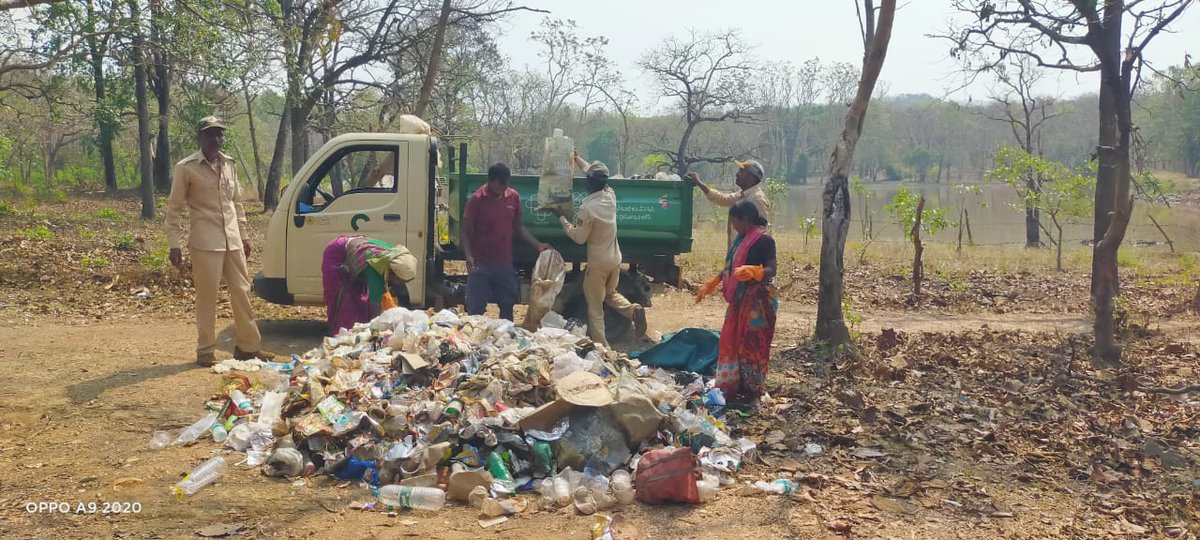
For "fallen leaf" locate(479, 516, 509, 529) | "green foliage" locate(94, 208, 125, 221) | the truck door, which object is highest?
the truck door

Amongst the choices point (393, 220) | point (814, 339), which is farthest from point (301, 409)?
point (814, 339)

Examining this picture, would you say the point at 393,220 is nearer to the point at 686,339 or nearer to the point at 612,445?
the point at 686,339

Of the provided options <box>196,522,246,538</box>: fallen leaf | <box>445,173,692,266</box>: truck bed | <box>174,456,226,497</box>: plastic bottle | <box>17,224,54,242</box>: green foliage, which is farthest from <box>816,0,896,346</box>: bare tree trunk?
<box>17,224,54,242</box>: green foliage

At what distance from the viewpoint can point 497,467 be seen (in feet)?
14.7

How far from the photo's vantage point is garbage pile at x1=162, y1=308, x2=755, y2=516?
4.33 m

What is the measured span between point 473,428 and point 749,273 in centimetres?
204

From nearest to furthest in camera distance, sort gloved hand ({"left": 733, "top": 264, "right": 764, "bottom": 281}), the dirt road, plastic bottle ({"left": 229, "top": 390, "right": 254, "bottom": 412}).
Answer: the dirt road
plastic bottle ({"left": 229, "top": 390, "right": 254, "bottom": 412})
gloved hand ({"left": 733, "top": 264, "right": 764, "bottom": 281})

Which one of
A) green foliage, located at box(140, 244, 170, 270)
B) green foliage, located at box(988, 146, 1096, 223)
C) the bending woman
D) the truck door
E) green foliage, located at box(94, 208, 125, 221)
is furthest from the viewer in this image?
green foliage, located at box(94, 208, 125, 221)

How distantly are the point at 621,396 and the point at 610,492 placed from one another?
63cm

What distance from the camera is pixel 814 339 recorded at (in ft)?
26.2

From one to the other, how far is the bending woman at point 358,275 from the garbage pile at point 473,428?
2.67 feet

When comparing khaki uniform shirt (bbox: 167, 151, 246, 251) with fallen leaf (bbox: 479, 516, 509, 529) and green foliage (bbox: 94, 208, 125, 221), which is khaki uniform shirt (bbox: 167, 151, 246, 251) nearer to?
fallen leaf (bbox: 479, 516, 509, 529)

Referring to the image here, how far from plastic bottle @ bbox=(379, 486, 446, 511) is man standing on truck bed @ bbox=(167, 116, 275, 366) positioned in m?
2.90

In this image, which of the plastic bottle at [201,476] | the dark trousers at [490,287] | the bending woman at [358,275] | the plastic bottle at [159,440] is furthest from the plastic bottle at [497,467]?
the dark trousers at [490,287]
